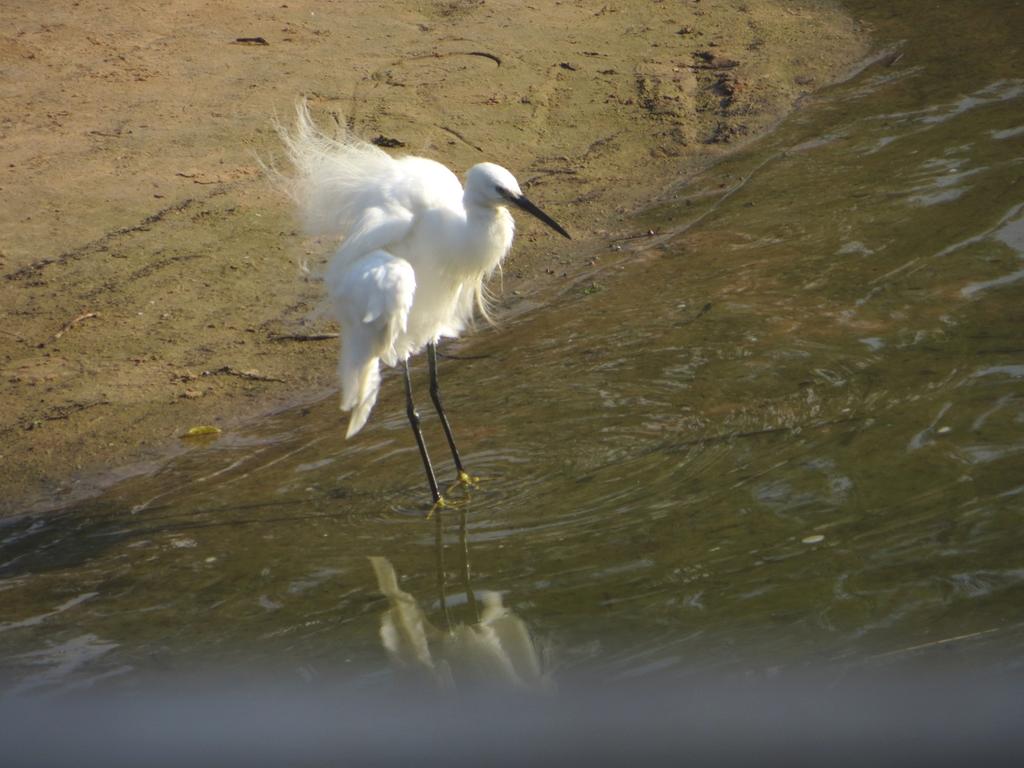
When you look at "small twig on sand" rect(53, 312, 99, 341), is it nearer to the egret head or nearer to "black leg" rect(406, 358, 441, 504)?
"black leg" rect(406, 358, 441, 504)

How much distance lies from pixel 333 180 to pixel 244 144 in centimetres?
248

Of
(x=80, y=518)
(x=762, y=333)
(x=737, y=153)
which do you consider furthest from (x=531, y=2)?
(x=80, y=518)

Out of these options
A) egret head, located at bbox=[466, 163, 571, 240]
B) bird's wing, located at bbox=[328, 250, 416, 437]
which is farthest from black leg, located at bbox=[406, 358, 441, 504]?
egret head, located at bbox=[466, 163, 571, 240]

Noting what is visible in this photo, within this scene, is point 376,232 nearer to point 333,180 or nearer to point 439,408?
point 333,180

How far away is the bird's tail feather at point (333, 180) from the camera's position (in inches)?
184

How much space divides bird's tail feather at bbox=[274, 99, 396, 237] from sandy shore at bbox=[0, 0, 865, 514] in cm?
48

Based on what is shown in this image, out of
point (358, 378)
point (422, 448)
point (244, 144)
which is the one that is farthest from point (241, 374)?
point (244, 144)

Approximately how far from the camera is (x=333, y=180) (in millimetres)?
4781

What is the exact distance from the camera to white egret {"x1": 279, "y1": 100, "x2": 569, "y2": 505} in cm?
430

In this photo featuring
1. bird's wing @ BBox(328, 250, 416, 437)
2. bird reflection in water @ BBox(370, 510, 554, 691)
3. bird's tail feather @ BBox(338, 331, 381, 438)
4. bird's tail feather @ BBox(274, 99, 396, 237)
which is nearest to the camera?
bird reflection in water @ BBox(370, 510, 554, 691)

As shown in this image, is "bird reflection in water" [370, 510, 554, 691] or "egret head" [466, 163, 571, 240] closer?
"bird reflection in water" [370, 510, 554, 691]

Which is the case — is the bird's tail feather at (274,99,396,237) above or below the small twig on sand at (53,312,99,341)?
below

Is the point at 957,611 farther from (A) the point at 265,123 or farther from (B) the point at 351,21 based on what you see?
(B) the point at 351,21

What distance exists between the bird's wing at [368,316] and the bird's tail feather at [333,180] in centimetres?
32
